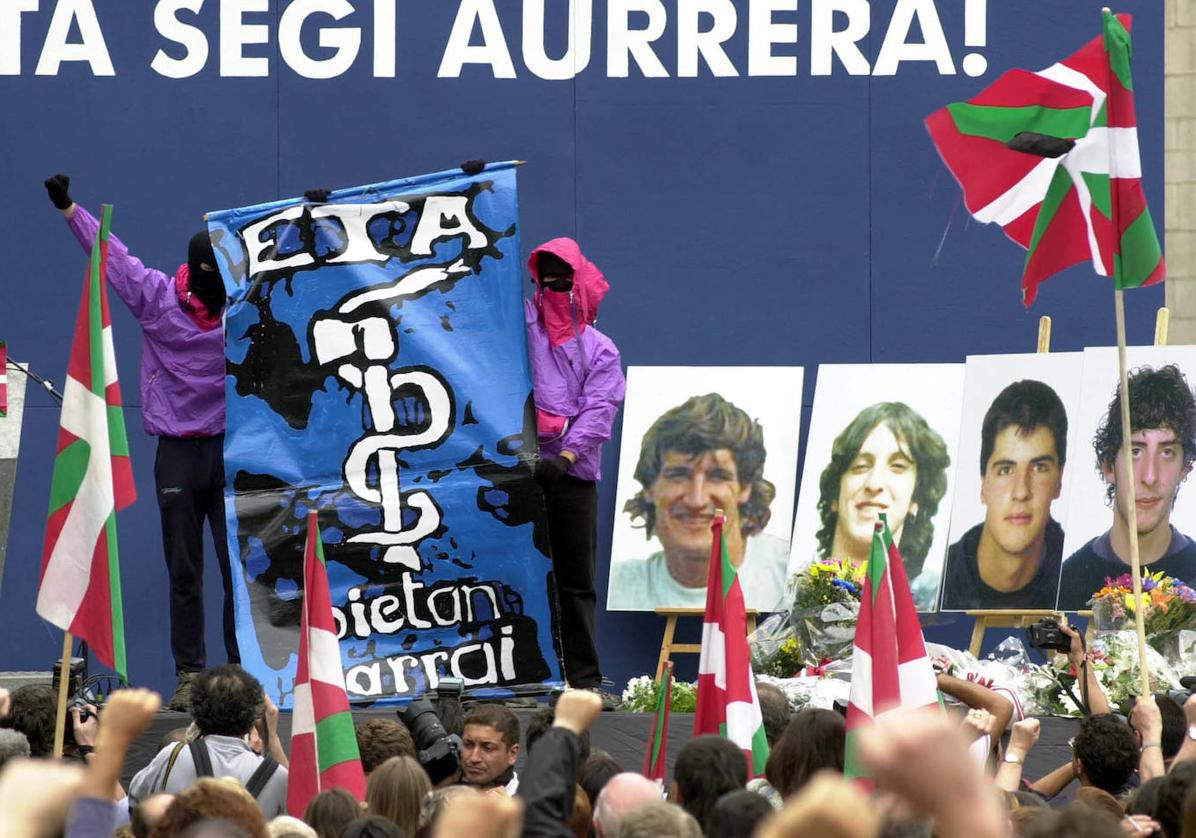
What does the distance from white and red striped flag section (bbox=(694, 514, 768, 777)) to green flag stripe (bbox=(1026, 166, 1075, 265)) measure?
168 cm


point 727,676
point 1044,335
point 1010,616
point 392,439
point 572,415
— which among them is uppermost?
point 1044,335

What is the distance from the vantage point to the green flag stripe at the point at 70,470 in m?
5.88

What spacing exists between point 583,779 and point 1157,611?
427 cm

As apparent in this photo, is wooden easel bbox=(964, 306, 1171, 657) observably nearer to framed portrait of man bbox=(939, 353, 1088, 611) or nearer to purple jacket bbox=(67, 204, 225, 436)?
framed portrait of man bbox=(939, 353, 1088, 611)

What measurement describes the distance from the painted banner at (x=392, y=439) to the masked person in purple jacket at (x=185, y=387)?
0.73 ft

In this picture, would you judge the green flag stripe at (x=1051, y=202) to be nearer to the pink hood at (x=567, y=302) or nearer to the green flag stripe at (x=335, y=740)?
the pink hood at (x=567, y=302)

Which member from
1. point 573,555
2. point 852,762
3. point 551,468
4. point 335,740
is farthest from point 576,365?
point 852,762

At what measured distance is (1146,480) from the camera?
970cm

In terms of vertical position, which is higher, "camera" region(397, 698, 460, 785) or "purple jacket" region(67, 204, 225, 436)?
"purple jacket" region(67, 204, 225, 436)

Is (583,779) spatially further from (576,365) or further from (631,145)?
(631,145)

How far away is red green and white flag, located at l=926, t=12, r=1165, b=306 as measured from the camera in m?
6.33

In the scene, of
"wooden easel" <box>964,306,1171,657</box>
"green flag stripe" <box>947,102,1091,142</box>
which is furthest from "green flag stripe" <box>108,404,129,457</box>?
"wooden easel" <box>964,306,1171,657</box>

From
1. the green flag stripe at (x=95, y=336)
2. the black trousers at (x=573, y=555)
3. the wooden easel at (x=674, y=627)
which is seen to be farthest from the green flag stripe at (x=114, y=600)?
the wooden easel at (x=674, y=627)

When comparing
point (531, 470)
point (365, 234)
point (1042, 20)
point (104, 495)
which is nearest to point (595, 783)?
point (104, 495)
